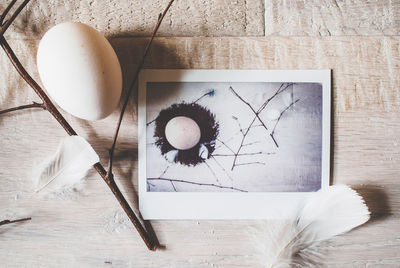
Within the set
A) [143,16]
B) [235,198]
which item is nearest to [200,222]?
[235,198]

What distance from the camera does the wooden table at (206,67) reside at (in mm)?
572

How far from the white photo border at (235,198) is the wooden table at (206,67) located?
0.05ft

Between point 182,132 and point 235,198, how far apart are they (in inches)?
6.2

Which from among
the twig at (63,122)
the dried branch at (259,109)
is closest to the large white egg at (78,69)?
the twig at (63,122)

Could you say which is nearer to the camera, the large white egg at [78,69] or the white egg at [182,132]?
the large white egg at [78,69]

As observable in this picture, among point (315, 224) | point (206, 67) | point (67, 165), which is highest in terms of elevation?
point (206, 67)

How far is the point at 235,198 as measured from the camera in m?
0.58

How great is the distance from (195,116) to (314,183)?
0.25 metres

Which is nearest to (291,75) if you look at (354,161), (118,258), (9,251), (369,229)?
(354,161)

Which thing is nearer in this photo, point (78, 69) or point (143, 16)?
point (78, 69)

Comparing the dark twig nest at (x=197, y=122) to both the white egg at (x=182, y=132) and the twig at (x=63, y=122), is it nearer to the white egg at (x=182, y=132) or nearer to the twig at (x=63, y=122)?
the white egg at (x=182, y=132)

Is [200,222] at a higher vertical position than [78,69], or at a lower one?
lower

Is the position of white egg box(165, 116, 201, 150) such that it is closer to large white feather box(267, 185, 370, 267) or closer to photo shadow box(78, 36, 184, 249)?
photo shadow box(78, 36, 184, 249)

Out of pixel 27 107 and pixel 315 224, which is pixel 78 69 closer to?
pixel 27 107
